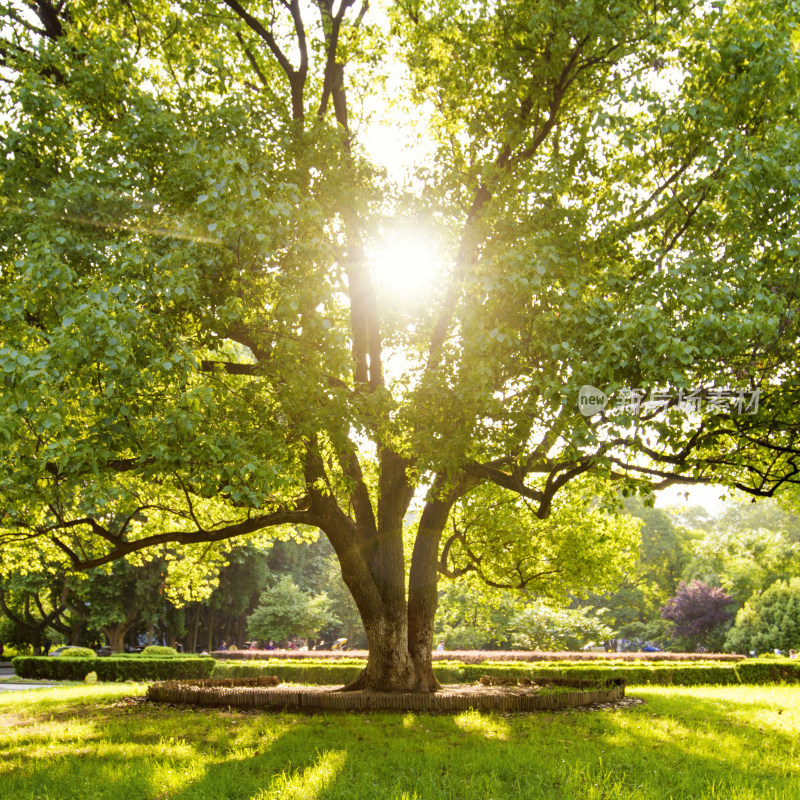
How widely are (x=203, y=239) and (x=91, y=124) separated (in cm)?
487

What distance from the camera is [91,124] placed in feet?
38.3

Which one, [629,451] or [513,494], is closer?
[629,451]

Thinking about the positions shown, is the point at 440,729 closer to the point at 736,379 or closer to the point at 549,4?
the point at 736,379

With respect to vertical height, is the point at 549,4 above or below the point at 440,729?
above

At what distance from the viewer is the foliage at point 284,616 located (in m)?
41.9

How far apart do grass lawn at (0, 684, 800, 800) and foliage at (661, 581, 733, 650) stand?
32.7 meters

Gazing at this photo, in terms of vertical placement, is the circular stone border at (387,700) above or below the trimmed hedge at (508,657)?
above

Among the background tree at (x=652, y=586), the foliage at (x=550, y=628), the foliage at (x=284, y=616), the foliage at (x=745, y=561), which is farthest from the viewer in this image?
the background tree at (x=652, y=586)

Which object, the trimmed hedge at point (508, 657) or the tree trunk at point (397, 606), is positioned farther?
the trimmed hedge at point (508, 657)

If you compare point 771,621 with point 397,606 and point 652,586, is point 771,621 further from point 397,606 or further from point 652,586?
point 397,606

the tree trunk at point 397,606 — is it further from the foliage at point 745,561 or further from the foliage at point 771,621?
the foliage at point 745,561

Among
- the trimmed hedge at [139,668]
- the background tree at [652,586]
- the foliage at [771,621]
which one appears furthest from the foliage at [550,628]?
the trimmed hedge at [139,668]

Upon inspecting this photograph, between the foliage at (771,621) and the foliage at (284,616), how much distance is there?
24.9 metres

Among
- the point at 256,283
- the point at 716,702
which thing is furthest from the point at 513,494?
the point at 256,283
